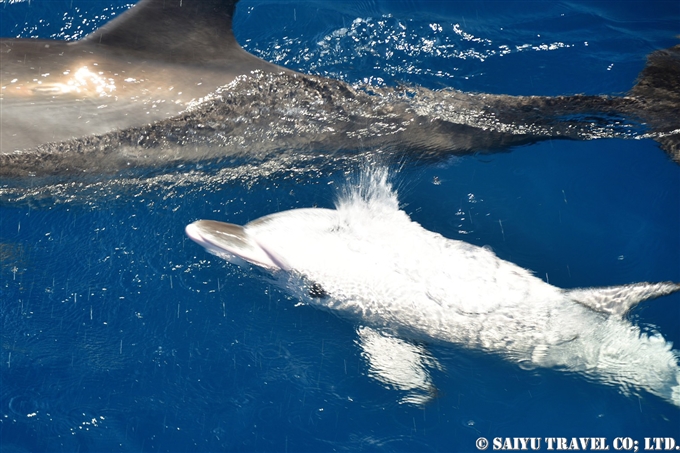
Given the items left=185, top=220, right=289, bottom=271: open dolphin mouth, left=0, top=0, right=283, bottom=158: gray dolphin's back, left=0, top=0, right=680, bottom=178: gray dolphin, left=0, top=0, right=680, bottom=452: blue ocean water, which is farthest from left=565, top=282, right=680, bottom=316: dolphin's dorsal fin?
left=0, top=0, right=283, bottom=158: gray dolphin's back

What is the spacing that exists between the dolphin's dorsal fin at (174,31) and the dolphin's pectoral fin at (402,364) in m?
3.07

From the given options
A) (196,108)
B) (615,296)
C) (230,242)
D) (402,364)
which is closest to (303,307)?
(402,364)

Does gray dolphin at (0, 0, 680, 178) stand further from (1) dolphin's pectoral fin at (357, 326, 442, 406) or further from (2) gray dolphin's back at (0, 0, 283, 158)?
(1) dolphin's pectoral fin at (357, 326, 442, 406)

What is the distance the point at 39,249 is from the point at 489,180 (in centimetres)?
475

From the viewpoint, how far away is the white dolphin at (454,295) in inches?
199

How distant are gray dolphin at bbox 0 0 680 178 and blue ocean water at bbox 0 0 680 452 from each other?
0.43 metres

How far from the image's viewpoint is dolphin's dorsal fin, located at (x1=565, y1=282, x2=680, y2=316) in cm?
496

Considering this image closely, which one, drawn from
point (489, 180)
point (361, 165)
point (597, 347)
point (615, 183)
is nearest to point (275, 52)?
point (361, 165)

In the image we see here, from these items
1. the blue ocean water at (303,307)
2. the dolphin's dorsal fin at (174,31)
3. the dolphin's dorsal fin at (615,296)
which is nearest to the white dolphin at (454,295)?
the dolphin's dorsal fin at (615,296)

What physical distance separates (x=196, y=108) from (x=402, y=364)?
9.97 ft

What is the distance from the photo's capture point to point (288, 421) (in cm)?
550

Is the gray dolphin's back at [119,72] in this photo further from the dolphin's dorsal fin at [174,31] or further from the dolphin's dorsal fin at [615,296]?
the dolphin's dorsal fin at [615,296]

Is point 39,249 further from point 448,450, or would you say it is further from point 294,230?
point 448,450

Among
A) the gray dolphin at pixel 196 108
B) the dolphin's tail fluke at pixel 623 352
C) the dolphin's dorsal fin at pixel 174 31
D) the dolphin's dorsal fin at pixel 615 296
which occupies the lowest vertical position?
the dolphin's tail fluke at pixel 623 352
